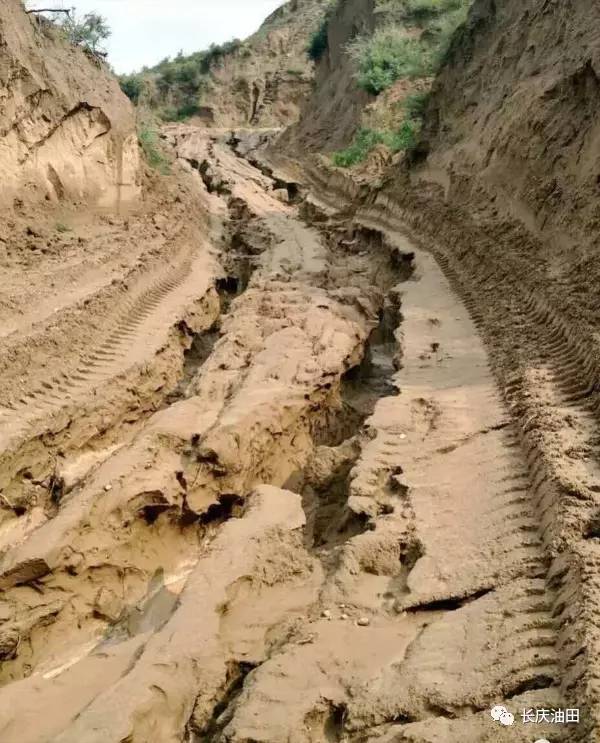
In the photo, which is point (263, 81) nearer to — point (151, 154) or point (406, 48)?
point (406, 48)

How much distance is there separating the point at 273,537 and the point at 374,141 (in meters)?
13.6

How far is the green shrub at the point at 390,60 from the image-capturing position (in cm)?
1838

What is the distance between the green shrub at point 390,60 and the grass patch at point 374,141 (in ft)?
6.49

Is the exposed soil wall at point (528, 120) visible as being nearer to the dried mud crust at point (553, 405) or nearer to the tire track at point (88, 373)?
the dried mud crust at point (553, 405)

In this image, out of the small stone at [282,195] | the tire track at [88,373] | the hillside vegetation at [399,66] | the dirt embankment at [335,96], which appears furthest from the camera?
the dirt embankment at [335,96]

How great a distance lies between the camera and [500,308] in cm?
729

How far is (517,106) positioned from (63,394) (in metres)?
7.40

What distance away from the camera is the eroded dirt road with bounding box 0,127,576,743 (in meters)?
3.01

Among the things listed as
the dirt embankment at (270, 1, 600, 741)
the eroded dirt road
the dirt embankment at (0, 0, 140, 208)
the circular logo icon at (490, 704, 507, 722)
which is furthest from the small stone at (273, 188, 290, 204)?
the circular logo icon at (490, 704, 507, 722)

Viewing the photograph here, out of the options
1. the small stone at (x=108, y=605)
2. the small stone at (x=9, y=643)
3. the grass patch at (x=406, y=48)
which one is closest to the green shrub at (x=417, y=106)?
the grass patch at (x=406, y=48)

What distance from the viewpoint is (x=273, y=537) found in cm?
430

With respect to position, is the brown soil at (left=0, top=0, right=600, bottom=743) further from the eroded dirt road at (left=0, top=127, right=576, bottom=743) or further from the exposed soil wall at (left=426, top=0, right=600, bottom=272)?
the exposed soil wall at (left=426, top=0, right=600, bottom=272)

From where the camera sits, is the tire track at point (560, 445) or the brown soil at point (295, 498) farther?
the brown soil at point (295, 498)

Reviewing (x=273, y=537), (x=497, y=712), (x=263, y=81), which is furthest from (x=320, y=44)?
(x=497, y=712)
